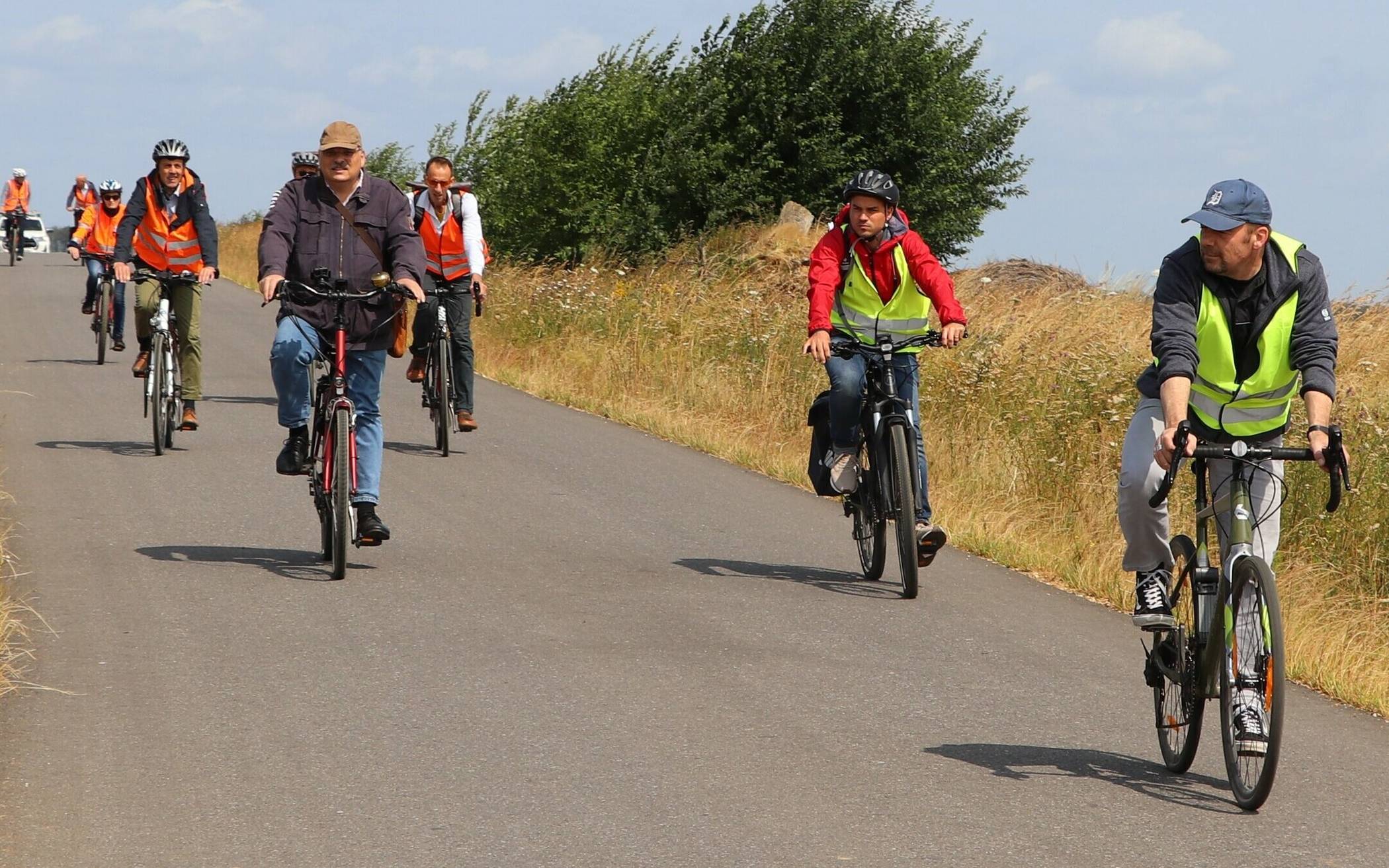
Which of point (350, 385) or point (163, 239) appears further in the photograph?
point (163, 239)

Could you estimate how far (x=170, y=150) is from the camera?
12.3 m

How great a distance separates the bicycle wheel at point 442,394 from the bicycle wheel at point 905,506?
509 cm

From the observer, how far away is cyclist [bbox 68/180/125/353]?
18.7m

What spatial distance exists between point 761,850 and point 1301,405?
28.2 ft

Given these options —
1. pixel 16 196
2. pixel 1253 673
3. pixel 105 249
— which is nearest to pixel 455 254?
pixel 105 249

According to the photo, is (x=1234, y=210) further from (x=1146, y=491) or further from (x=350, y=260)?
(x=350, y=260)

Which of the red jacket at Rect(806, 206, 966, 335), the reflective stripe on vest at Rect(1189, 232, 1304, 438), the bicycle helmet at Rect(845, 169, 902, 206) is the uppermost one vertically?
the bicycle helmet at Rect(845, 169, 902, 206)

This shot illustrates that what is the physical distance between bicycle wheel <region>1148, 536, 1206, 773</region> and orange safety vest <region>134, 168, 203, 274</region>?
8.54 metres

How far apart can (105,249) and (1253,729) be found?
16639 millimetres

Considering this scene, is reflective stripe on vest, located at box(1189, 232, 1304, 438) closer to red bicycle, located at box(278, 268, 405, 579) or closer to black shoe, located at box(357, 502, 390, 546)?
red bicycle, located at box(278, 268, 405, 579)

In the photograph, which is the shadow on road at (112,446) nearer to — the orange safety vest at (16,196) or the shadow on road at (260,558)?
the shadow on road at (260,558)

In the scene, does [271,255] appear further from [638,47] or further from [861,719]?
[638,47]

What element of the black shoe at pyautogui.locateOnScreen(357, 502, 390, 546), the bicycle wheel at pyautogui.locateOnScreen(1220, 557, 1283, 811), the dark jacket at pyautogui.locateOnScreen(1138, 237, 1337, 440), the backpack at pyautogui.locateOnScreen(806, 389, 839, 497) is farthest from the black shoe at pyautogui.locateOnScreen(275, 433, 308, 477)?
the bicycle wheel at pyautogui.locateOnScreen(1220, 557, 1283, 811)

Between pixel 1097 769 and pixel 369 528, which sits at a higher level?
pixel 369 528
